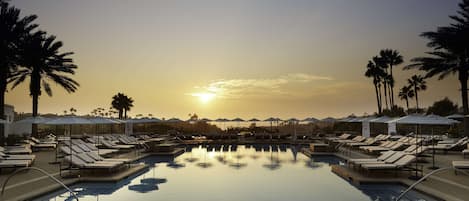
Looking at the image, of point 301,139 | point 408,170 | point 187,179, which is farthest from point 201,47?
point 408,170

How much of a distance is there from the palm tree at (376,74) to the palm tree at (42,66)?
2373 cm

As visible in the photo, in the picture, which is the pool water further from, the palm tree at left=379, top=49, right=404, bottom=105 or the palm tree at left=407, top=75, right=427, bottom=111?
the palm tree at left=407, top=75, right=427, bottom=111

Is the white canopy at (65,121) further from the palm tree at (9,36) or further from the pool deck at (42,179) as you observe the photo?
the palm tree at (9,36)

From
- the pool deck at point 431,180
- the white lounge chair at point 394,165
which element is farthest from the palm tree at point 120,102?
the white lounge chair at point 394,165

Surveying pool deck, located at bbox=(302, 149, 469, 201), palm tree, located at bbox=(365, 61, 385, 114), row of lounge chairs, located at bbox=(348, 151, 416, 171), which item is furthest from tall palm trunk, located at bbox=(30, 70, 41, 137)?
palm tree, located at bbox=(365, 61, 385, 114)

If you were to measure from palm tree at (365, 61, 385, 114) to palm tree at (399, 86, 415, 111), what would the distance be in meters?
10.6

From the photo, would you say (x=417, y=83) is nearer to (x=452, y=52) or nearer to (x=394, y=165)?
(x=452, y=52)

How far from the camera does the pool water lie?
9.02 m

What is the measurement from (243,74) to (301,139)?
18.9ft

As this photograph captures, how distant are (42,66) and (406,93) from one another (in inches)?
1472

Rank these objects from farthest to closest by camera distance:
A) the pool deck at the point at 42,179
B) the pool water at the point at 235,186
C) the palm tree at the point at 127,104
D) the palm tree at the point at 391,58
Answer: the palm tree at the point at 127,104 → the palm tree at the point at 391,58 → the pool water at the point at 235,186 → the pool deck at the point at 42,179

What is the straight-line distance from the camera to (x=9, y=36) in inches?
773

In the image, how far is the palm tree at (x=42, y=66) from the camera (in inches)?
866

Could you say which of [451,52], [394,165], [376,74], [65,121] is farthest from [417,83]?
[65,121]
